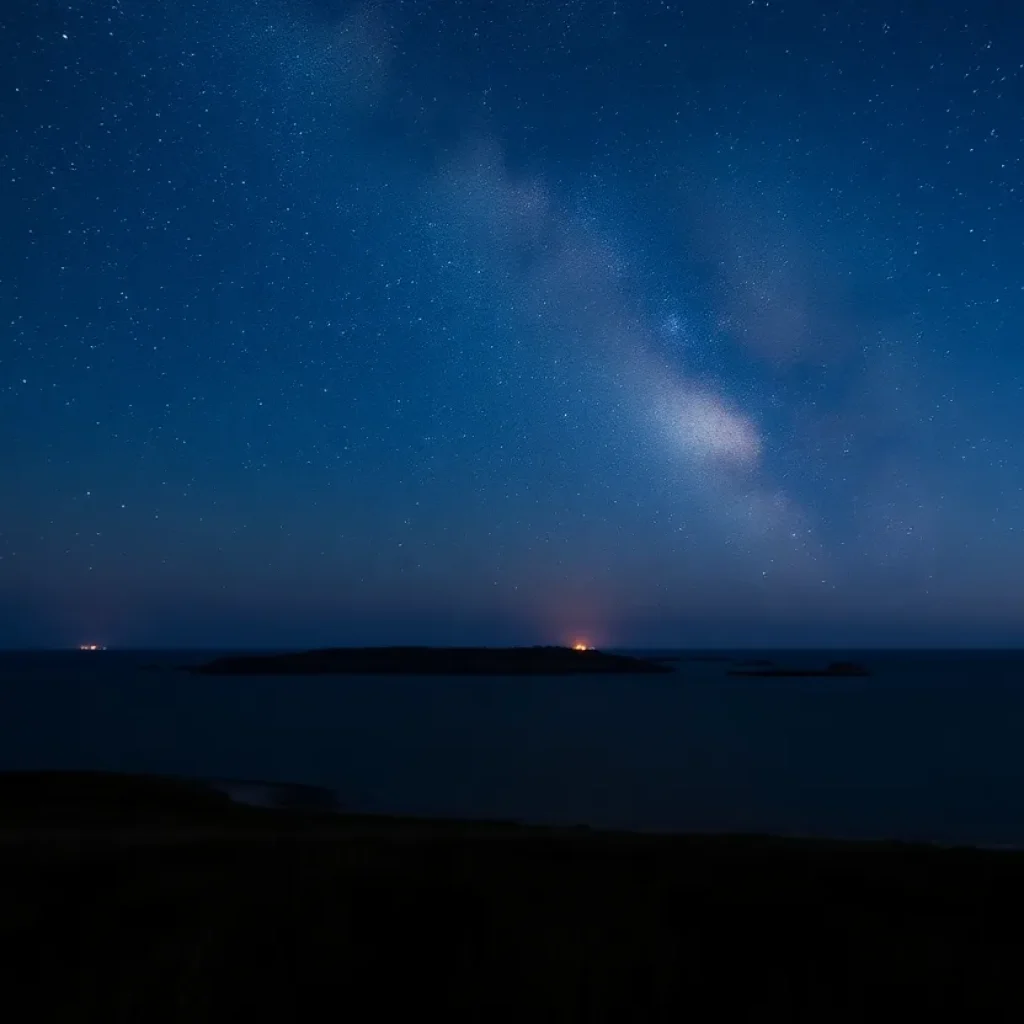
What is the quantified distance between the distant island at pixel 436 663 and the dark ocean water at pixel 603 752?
233ft

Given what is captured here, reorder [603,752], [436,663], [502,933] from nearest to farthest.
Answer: [502,933], [603,752], [436,663]

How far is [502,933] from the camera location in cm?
848

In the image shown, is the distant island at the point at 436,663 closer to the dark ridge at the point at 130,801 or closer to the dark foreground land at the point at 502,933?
the dark ridge at the point at 130,801

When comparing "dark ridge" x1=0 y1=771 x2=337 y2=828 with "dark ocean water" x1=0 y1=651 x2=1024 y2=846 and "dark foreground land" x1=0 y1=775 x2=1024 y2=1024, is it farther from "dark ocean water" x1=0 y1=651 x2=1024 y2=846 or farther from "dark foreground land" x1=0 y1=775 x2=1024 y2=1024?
"dark foreground land" x1=0 y1=775 x2=1024 y2=1024

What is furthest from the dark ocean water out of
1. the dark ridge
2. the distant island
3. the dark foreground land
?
the distant island

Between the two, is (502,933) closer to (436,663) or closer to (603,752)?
(603,752)

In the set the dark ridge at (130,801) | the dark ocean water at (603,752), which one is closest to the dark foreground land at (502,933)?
the dark ridge at (130,801)

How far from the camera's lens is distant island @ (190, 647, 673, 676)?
169500mm

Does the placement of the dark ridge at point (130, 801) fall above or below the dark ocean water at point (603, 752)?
above

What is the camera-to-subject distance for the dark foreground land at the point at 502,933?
22.4 ft

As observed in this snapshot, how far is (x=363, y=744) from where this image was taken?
5209 cm

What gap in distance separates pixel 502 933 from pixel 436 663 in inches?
7044

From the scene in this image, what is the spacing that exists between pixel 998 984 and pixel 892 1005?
1139 millimetres

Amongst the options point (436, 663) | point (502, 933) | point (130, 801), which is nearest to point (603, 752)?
point (130, 801)
